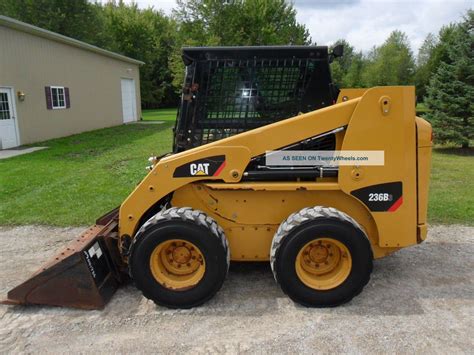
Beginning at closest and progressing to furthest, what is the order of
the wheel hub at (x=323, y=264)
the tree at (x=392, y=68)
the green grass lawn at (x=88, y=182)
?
the wheel hub at (x=323, y=264) → the green grass lawn at (x=88, y=182) → the tree at (x=392, y=68)

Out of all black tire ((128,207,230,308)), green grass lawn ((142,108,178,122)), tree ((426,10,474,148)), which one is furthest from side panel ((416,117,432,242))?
green grass lawn ((142,108,178,122))

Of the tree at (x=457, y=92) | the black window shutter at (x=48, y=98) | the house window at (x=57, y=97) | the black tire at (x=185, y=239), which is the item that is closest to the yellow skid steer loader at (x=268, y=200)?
the black tire at (x=185, y=239)

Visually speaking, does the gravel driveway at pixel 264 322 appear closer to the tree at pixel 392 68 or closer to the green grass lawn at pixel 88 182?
the green grass lawn at pixel 88 182

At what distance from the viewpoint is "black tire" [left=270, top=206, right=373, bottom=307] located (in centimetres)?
362

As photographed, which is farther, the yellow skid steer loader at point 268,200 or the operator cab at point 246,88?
the operator cab at point 246,88

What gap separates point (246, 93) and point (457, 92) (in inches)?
476

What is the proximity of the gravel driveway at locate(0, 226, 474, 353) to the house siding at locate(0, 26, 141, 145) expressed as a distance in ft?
40.7

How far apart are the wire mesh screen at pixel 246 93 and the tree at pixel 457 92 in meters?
11.3

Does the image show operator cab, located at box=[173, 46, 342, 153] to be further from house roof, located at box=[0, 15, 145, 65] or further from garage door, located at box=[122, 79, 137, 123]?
garage door, located at box=[122, 79, 137, 123]

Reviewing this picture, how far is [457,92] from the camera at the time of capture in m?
13.7

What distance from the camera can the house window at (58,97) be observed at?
1738cm

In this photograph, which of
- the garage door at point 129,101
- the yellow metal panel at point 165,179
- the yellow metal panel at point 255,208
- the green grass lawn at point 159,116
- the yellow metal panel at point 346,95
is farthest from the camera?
the green grass lawn at point 159,116

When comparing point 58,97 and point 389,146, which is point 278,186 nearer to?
point 389,146

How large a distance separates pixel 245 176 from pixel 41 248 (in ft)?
10.2
